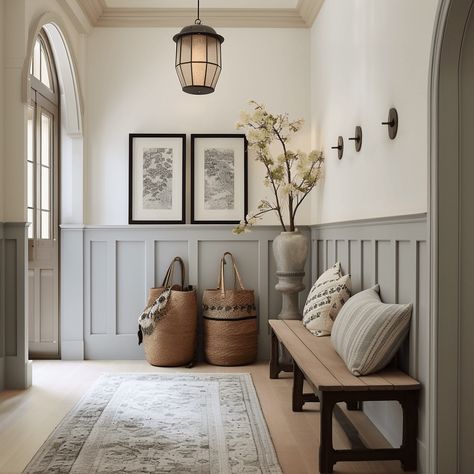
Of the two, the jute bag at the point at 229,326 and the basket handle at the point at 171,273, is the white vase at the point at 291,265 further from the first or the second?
the basket handle at the point at 171,273

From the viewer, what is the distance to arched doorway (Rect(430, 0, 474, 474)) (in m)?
2.57

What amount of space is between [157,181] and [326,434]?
3.19m

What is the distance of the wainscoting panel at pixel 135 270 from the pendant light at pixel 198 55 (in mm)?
1465

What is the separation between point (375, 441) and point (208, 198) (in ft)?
9.18

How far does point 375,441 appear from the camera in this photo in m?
3.25

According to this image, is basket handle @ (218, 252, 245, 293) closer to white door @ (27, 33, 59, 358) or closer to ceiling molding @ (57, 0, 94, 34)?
white door @ (27, 33, 59, 358)

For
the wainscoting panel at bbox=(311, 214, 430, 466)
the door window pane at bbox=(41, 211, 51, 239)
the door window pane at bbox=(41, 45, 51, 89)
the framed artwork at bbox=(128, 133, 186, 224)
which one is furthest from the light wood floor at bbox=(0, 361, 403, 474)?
the door window pane at bbox=(41, 45, 51, 89)

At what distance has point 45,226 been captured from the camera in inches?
207

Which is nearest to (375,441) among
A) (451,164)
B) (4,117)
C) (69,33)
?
(451,164)

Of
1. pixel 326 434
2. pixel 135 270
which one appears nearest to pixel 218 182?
pixel 135 270

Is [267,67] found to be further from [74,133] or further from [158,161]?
[74,133]

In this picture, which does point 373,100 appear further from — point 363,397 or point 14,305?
point 14,305

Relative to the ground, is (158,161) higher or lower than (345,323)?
higher

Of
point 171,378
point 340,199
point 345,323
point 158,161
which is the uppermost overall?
point 158,161
